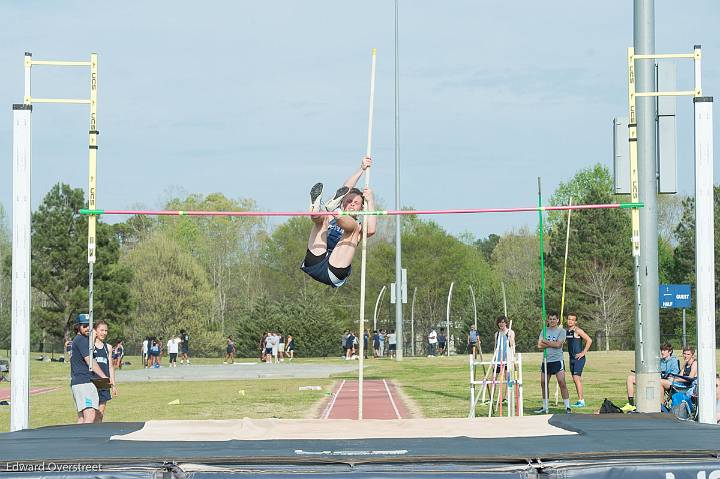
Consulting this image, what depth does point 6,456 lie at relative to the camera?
4914mm

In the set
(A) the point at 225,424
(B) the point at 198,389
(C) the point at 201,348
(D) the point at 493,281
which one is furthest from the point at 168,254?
(A) the point at 225,424

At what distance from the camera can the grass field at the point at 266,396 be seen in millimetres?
15070

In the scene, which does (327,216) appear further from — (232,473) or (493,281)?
(493,281)

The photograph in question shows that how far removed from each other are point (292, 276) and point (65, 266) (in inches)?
504

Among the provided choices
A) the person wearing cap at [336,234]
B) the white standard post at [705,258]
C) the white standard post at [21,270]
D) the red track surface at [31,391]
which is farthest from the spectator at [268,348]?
the white standard post at [705,258]

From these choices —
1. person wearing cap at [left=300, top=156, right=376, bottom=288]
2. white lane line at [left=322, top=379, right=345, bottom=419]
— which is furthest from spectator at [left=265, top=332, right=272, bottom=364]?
person wearing cap at [left=300, top=156, right=376, bottom=288]

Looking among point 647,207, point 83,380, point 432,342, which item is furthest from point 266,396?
point 432,342

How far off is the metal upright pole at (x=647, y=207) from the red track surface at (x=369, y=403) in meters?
4.06

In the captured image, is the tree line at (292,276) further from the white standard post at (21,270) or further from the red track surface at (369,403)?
the white standard post at (21,270)

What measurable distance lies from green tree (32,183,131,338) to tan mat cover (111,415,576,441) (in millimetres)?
38427

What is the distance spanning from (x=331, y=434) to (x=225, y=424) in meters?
0.85

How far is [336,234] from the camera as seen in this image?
28.2ft

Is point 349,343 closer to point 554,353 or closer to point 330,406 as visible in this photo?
point 330,406

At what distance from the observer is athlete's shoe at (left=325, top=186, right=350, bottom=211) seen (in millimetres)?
8445
